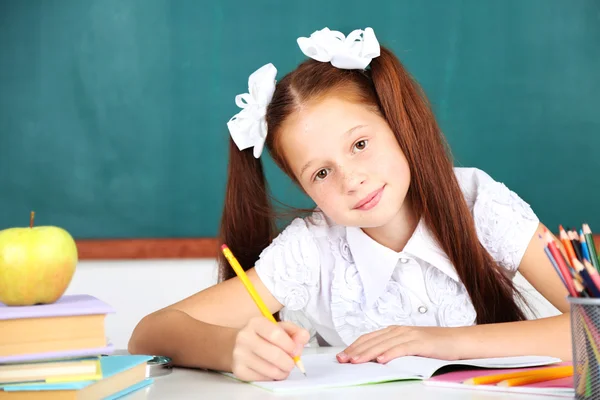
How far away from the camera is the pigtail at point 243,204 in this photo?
154 cm

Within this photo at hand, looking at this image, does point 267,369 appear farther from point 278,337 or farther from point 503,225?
point 503,225

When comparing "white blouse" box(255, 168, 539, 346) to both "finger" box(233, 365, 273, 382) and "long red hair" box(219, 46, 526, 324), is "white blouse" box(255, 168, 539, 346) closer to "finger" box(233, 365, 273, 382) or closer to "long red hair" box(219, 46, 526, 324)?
"long red hair" box(219, 46, 526, 324)

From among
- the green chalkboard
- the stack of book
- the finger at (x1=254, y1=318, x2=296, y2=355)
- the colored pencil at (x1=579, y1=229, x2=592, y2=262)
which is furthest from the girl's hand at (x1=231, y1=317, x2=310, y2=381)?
the green chalkboard

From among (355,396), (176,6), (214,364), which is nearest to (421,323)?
(214,364)

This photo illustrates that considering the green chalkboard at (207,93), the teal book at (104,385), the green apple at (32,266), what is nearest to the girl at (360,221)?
the teal book at (104,385)

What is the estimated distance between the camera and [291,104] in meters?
1.42

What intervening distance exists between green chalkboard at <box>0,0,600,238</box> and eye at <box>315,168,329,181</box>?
0.81 metres

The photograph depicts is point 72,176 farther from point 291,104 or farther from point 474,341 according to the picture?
point 474,341

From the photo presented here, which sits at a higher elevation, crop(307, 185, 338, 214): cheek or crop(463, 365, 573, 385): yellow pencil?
crop(307, 185, 338, 214): cheek

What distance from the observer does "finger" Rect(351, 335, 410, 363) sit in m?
1.00

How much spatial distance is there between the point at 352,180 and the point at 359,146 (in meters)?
0.09

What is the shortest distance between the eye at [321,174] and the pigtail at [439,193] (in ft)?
0.50

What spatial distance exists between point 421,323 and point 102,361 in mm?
801

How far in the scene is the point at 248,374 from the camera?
91 centimetres
